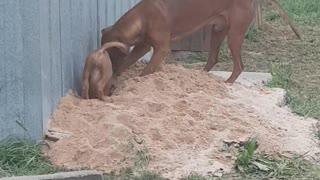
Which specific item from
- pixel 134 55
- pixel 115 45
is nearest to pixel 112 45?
pixel 115 45

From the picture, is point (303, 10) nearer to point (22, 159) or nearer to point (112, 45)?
point (112, 45)

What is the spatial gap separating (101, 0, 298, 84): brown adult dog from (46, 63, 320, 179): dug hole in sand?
322mm

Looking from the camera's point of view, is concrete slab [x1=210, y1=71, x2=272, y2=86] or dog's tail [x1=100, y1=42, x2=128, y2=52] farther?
concrete slab [x1=210, y1=71, x2=272, y2=86]

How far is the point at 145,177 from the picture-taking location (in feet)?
15.6

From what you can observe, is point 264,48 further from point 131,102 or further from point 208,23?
point 131,102

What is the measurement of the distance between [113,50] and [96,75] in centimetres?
58

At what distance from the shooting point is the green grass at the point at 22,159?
15.8 feet

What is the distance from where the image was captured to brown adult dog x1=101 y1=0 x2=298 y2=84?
6.54 meters

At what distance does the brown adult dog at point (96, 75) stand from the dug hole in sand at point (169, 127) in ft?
0.41

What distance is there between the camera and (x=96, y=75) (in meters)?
6.07

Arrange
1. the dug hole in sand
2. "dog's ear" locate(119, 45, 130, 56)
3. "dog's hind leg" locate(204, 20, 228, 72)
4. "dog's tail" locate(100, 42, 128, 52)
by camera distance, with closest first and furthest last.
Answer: the dug hole in sand
"dog's tail" locate(100, 42, 128, 52)
"dog's ear" locate(119, 45, 130, 56)
"dog's hind leg" locate(204, 20, 228, 72)

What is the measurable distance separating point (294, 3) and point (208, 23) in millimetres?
8849

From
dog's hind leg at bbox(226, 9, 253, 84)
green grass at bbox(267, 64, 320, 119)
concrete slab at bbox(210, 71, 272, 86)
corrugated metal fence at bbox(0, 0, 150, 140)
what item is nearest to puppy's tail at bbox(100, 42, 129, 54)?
corrugated metal fence at bbox(0, 0, 150, 140)

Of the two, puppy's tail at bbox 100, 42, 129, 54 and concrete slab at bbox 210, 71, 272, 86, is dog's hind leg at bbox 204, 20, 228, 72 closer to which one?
concrete slab at bbox 210, 71, 272, 86
